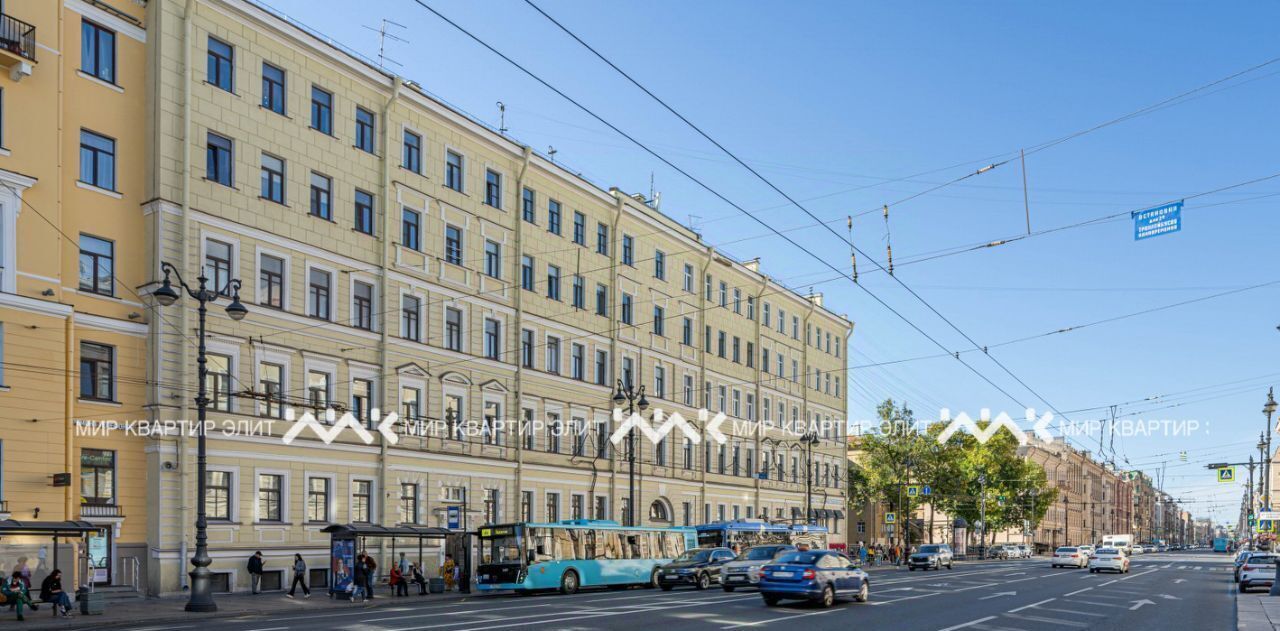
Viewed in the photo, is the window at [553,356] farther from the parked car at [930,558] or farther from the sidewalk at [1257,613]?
the sidewalk at [1257,613]

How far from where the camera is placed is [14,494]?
95.2 ft

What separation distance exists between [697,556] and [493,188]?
57.8 ft

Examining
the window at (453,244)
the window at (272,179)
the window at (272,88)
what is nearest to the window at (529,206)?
the window at (453,244)

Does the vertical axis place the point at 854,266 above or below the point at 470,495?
above

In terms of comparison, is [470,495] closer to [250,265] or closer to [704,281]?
[250,265]

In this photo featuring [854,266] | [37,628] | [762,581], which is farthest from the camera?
[854,266]

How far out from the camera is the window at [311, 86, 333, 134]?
126 feet

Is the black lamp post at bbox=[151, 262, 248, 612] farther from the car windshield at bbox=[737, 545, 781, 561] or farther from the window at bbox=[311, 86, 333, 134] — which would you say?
the car windshield at bbox=[737, 545, 781, 561]

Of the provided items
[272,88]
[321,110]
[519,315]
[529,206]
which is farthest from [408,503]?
[272,88]

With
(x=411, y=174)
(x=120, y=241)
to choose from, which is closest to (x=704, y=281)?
(x=411, y=174)

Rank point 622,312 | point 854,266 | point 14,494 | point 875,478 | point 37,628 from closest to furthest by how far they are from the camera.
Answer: point 37,628 < point 14,494 < point 854,266 < point 622,312 < point 875,478

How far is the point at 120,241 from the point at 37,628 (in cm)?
1393

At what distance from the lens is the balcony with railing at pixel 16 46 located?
29219 mm

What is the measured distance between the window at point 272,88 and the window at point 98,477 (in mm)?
12193
